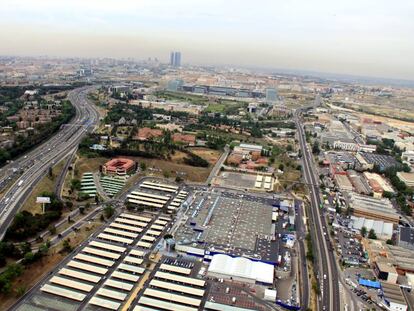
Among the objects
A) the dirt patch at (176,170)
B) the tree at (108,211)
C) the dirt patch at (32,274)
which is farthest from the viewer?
the dirt patch at (176,170)

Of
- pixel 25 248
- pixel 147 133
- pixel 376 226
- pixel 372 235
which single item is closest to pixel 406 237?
pixel 376 226

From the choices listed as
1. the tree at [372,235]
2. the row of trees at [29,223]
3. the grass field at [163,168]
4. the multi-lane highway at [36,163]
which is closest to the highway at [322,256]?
the tree at [372,235]

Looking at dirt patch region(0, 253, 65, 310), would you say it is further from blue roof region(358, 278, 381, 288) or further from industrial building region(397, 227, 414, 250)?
industrial building region(397, 227, 414, 250)

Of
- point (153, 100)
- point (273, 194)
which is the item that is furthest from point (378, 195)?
point (153, 100)

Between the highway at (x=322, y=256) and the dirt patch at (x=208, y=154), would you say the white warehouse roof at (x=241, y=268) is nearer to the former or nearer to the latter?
the highway at (x=322, y=256)

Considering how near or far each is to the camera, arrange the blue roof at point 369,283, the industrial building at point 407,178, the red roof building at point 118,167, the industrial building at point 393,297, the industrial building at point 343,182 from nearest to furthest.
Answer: the industrial building at point 393,297
the blue roof at point 369,283
the red roof building at point 118,167
the industrial building at point 343,182
the industrial building at point 407,178

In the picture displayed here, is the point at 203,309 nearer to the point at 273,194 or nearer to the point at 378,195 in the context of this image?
the point at 273,194

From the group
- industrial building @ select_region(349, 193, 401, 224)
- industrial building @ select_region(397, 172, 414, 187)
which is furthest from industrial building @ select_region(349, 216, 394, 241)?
industrial building @ select_region(397, 172, 414, 187)
